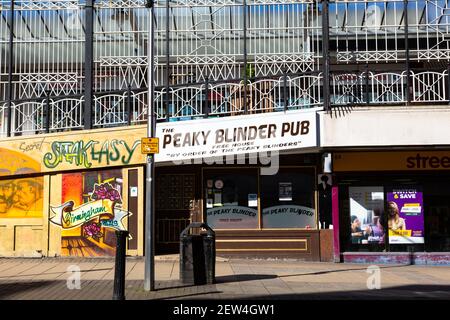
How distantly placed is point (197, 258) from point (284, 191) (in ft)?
17.3

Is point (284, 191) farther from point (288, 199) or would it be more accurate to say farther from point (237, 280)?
point (237, 280)

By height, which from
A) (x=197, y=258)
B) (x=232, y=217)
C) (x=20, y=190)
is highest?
(x=20, y=190)

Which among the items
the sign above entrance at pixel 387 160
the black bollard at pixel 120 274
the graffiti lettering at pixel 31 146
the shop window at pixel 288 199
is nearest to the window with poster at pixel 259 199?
the shop window at pixel 288 199

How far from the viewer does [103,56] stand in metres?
16.8

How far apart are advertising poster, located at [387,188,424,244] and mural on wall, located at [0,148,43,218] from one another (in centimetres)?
993

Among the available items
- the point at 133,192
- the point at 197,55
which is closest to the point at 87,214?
the point at 133,192

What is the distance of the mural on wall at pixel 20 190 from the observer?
15.1m

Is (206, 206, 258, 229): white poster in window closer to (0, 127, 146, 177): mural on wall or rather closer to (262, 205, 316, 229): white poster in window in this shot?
(262, 205, 316, 229): white poster in window

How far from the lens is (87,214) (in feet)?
48.1

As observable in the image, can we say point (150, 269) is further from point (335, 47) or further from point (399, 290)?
point (335, 47)

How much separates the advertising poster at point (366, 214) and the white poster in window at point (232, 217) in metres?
2.75

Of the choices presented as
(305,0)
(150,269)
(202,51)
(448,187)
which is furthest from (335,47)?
(150,269)

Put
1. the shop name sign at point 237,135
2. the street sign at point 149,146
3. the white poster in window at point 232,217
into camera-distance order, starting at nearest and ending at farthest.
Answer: the street sign at point 149,146 → the shop name sign at point 237,135 → the white poster in window at point 232,217

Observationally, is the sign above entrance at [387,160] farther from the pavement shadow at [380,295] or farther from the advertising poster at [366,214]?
the pavement shadow at [380,295]
